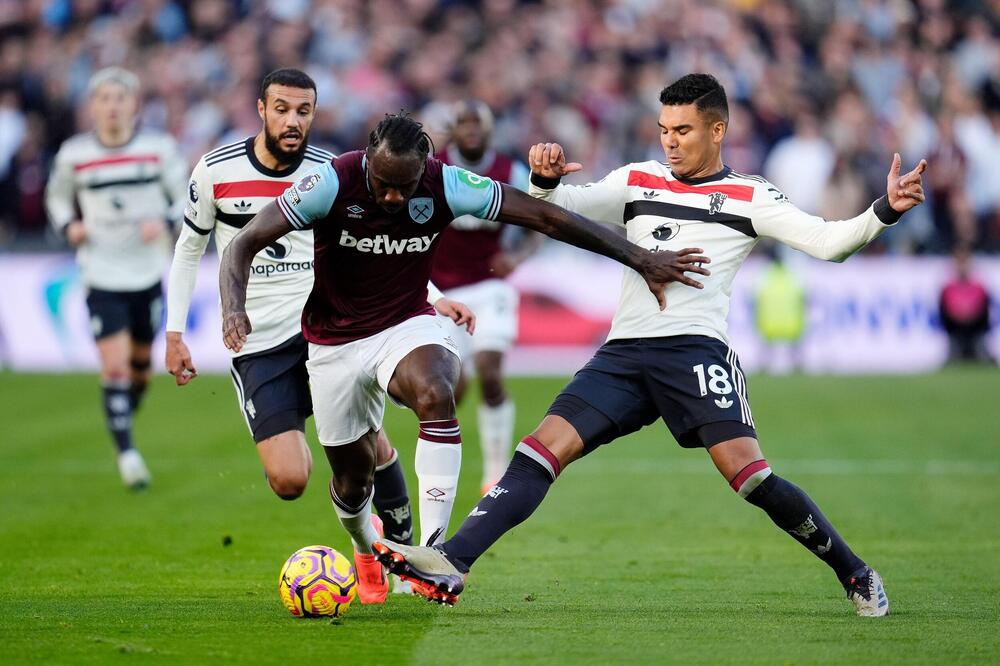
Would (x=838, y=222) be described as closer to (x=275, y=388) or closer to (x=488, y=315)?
(x=275, y=388)

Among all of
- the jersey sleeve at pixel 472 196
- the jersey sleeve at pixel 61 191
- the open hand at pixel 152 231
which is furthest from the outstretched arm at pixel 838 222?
the jersey sleeve at pixel 61 191

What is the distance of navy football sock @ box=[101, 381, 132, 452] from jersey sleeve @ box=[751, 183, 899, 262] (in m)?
6.77

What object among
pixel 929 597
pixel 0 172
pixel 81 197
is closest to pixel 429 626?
pixel 929 597

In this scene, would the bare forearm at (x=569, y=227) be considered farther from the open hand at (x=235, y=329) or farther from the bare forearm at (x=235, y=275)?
the open hand at (x=235, y=329)

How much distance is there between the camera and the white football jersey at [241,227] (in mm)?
8094

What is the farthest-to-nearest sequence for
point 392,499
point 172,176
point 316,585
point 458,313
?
point 172,176, point 392,499, point 458,313, point 316,585

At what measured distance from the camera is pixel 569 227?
6.94m

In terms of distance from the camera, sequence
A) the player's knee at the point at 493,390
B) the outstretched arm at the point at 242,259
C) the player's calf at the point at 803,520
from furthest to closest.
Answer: the player's knee at the point at 493,390 < the player's calf at the point at 803,520 < the outstretched arm at the point at 242,259

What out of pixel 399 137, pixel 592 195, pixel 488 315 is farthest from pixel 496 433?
pixel 399 137

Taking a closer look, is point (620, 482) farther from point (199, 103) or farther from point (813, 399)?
point (199, 103)

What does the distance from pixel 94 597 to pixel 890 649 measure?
12.7 ft

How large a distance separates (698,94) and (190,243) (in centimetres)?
286

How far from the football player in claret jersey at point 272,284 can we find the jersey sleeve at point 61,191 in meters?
4.83

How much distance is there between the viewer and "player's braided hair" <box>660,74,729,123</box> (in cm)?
716
